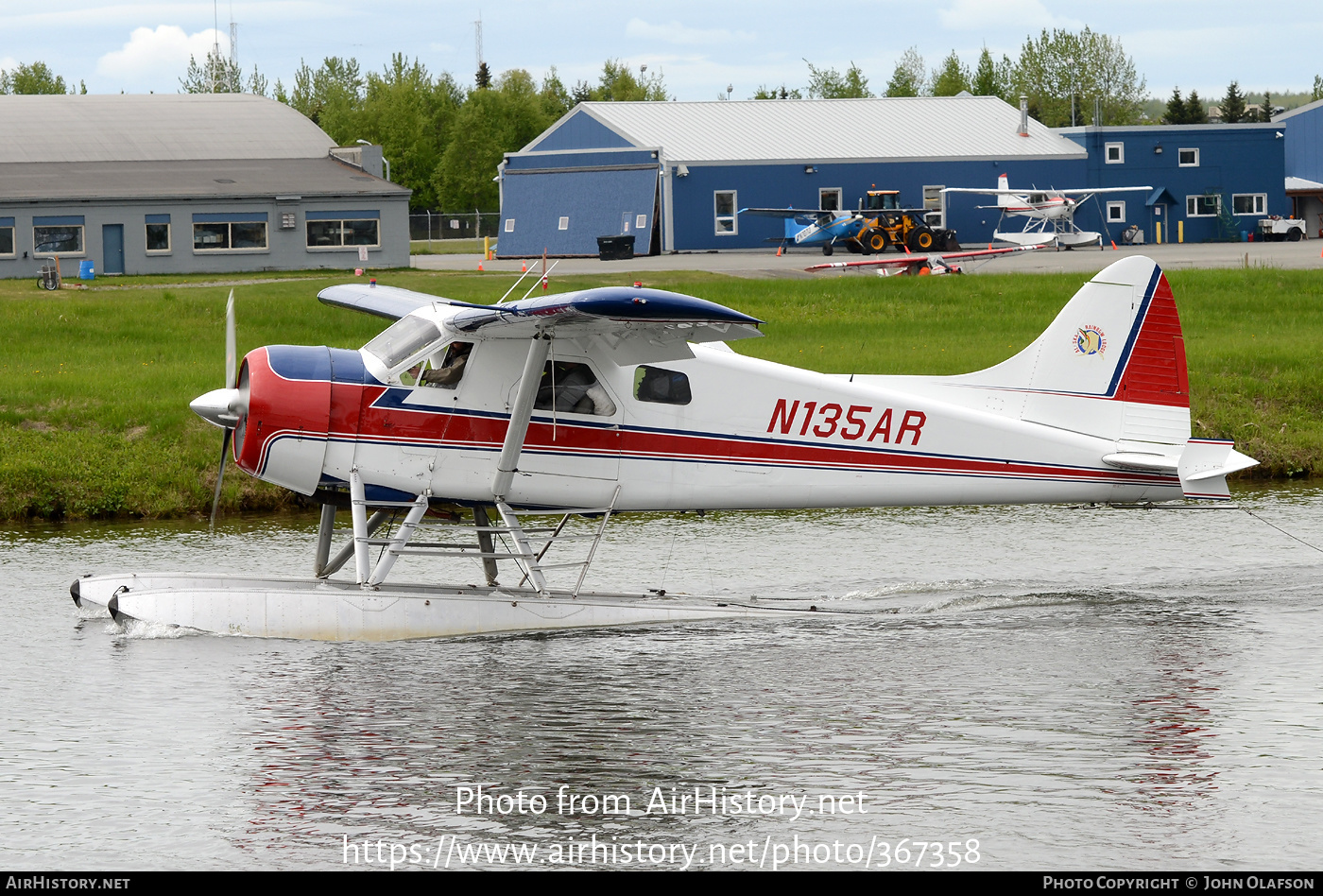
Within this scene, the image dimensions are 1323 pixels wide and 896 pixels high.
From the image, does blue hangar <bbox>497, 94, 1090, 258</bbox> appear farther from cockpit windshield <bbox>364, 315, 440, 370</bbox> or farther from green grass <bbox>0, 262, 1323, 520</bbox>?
cockpit windshield <bbox>364, 315, 440, 370</bbox>

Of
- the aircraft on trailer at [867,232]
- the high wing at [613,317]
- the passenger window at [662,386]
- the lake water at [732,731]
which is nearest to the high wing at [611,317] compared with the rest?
the high wing at [613,317]

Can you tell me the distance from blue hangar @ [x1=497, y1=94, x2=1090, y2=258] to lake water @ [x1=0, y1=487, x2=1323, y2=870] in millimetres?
36140

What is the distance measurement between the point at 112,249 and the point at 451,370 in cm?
3211

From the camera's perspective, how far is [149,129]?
46344 mm

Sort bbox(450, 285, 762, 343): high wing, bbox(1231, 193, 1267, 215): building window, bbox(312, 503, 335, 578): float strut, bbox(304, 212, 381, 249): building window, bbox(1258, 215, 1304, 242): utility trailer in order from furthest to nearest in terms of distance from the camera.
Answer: bbox(1231, 193, 1267, 215): building window
bbox(1258, 215, 1304, 242): utility trailer
bbox(304, 212, 381, 249): building window
bbox(312, 503, 335, 578): float strut
bbox(450, 285, 762, 343): high wing

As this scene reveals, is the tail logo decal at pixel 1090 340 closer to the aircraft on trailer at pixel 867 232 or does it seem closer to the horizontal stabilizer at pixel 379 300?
the horizontal stabilizer at pixel 379 300

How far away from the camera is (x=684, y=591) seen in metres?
12.3

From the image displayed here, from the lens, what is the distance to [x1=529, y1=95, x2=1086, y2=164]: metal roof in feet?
163

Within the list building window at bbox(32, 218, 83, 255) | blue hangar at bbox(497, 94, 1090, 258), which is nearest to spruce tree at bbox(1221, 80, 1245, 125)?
blue hangar at bbox(497, 94, 1090, 258)

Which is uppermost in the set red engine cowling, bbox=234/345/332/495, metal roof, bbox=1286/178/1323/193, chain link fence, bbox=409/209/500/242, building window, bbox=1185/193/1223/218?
metal roof, bbox=1286/178/1323/193

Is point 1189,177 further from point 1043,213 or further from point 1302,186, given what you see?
point 1043,213

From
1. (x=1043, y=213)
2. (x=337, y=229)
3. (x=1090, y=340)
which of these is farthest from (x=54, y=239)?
(x=1090, y=340)

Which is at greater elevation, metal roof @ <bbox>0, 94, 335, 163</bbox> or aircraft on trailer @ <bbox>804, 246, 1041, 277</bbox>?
metal roof @ <bbox>0, 94, 335, 163</bbox>
